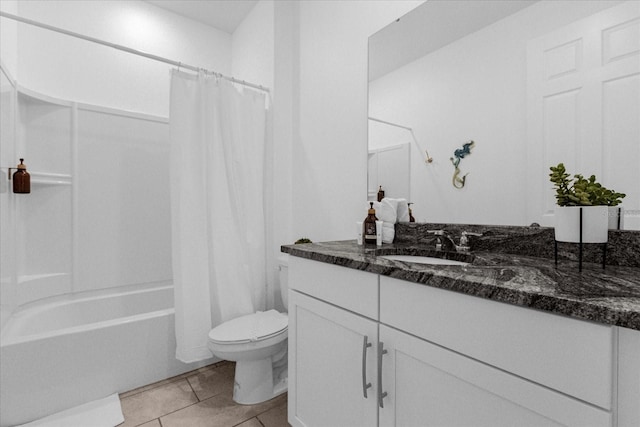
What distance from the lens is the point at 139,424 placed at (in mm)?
1503

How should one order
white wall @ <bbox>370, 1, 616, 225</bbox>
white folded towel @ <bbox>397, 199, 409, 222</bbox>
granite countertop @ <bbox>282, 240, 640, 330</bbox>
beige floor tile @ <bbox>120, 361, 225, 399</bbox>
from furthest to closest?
1. beige floor tile @ <bbox>120, 361, 225, 399</bbox>
2. white folded towel @ <bbox>397, 199, 409, 222</bbox>
3. white wall @ <bbox>370, 1, 616, 225</bbox>
4. granite countertop @ <bbox>282, 240, 640, 330</bbox>

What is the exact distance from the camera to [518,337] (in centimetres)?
67

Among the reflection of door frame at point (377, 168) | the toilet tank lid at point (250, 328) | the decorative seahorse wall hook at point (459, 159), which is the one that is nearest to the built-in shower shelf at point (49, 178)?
the toilet tank lid at point (250, 328)

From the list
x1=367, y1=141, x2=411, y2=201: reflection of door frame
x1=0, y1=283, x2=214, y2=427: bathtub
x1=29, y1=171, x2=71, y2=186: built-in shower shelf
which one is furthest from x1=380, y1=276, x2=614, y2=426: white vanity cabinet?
x1=29, y1=171, x2=71, y2=186: built-in shower shelf

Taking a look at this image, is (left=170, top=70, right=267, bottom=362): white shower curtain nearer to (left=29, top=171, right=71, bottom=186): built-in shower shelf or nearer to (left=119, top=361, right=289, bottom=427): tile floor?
(left=119, top=361, right=289, bottom=427): tile floor

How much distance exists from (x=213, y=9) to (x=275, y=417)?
10.2ft

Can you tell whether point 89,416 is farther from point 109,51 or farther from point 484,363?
point 109,51

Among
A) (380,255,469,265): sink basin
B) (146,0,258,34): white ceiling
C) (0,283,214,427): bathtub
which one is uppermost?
(146,0,258,34): white ceiling

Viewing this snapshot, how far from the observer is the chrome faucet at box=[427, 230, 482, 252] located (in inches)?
49.9

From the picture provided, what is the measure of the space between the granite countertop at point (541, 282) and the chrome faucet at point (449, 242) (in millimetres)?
135

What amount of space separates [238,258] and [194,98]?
41.8 inches

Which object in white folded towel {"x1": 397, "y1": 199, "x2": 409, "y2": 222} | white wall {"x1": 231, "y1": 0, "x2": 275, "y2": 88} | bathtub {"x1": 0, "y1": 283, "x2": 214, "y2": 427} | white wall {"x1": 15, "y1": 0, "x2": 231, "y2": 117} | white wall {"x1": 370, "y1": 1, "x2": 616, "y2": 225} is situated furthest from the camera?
white wall {"x1": 231, "y1": 0, "x2": 275, "y2": 88}

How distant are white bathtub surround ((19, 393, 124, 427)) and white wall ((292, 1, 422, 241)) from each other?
1.43 metres

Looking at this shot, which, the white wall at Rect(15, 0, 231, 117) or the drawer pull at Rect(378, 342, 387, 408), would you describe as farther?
the white wall at Rect(15, 0, 231, 117)
